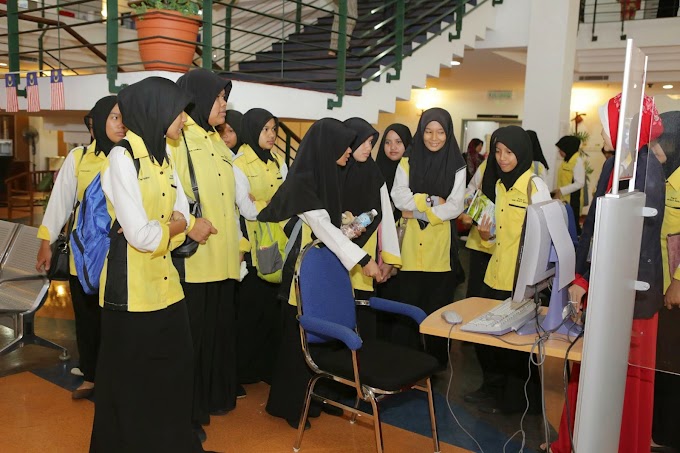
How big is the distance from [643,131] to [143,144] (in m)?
1.78

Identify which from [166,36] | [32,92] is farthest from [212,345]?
[32,92]

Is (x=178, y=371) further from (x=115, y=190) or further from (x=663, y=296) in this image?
(x=663, y=296)

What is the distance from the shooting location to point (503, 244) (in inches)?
142

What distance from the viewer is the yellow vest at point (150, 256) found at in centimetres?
249

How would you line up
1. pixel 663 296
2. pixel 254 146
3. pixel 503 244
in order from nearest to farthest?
1. pixel 663 296
2. pixel 503 244
3. pixel 254 146

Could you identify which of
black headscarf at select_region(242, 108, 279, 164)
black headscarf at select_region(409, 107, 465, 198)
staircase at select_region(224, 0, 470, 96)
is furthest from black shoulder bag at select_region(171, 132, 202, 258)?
staircase at select_region(224, 0, 470, 96)

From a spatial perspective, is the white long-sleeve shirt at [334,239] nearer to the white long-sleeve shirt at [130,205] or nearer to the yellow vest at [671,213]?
the white long-sleeve shirt at [130,205]

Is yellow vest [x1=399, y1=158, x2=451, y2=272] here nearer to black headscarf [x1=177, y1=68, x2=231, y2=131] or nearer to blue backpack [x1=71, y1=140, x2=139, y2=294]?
black headscarf [x1=177, y1=68, x2=231, y2=131]

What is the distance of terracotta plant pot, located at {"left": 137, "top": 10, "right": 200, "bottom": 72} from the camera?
465 cm

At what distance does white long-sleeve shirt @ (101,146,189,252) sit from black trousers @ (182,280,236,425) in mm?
666

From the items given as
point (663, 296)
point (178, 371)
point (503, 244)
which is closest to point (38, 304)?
point (178, 371)

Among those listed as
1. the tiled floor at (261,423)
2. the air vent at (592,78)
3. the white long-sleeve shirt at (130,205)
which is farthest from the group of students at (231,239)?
the air vent at (592,78)

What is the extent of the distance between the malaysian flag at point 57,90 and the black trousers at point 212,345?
263 centimetres

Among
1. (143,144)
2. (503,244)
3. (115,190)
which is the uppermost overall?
(143,144)
